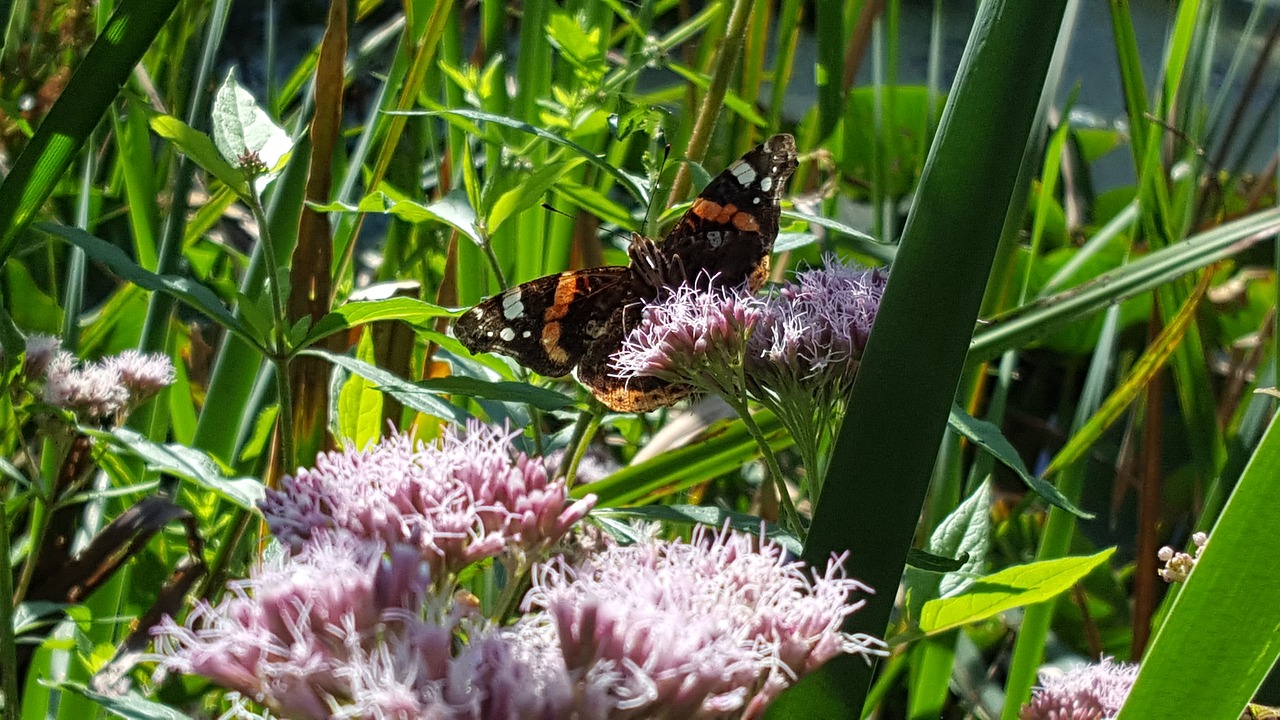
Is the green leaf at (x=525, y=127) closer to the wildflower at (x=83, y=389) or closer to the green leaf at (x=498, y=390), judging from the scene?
the green leaf at (x=498, y=390)

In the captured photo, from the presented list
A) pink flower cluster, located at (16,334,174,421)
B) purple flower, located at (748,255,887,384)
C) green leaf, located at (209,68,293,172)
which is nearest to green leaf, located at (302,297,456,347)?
green leaf, located at (209,68,293,172)

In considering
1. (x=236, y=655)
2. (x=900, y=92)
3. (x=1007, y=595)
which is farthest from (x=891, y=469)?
(x=900, y=92)

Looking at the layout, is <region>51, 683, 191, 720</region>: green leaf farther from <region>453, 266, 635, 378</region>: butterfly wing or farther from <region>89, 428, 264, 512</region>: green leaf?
<region>453, 266, 635, 378</region>: butterfly wing

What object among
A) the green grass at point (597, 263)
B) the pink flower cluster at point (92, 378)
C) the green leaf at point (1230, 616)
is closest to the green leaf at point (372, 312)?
the green grass at point (597, 263)

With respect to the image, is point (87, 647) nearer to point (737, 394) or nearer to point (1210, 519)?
point (737, 394)

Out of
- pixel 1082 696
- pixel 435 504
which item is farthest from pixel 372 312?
pixel 1082 696
